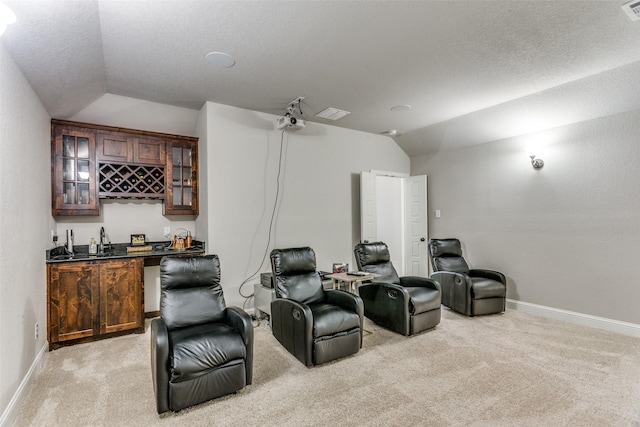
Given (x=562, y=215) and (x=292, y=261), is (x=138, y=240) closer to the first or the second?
(x=292, y=261)

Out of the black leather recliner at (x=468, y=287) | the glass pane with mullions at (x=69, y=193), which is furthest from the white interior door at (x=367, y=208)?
the glass pane with mullions at (x=69, y=193)

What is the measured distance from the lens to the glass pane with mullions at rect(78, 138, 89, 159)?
12.1 ft

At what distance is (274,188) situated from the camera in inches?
179

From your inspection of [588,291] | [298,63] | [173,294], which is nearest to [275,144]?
[298,63]

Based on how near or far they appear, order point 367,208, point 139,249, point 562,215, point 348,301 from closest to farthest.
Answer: point 348,301, point 139,249, point 562,215, point 367,208

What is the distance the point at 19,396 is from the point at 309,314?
2229 mm

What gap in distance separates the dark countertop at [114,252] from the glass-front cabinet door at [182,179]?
52 centimetres

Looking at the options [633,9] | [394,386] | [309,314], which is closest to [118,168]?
[309,314]

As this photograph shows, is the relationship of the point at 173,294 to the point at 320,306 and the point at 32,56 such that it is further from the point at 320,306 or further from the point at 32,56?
the point at 32,56

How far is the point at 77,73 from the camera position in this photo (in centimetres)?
288

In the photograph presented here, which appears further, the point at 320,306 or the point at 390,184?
the point at 390,184

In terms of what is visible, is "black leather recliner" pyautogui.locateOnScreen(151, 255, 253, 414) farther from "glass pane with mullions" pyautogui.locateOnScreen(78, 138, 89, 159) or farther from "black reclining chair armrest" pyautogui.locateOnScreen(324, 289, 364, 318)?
"glass pane with mullions" pyautogui.locateOnScreen(78, 138, 89, 159)

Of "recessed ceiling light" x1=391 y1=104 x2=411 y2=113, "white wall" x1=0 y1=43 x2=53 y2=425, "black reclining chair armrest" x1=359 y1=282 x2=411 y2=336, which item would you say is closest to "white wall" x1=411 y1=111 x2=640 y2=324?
"recessed ceiling light" x1=391 y1=104 x2=411 y2=113

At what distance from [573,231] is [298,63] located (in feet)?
13.2
